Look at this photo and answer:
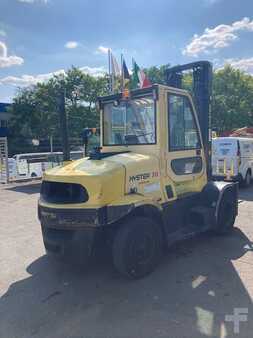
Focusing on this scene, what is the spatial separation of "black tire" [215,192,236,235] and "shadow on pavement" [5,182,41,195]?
27.2 feet

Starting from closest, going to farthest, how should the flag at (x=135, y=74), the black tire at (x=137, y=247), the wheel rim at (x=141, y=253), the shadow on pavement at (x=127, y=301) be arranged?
the shadow on pavement at (x=127, y=301) → the black tire at (x=137, y=247) → the wheel rim at (x=141, y=253) → the flag at (x=135, y=74)

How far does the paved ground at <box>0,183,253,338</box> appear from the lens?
321 cm

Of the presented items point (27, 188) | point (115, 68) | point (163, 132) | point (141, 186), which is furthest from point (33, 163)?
point (141, 186)

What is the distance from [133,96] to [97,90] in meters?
22.1

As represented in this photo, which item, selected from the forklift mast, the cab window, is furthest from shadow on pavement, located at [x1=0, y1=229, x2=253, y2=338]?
the forklift mast

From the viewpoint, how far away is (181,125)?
5.09m

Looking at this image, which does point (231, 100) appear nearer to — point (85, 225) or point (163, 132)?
point (163, 132)

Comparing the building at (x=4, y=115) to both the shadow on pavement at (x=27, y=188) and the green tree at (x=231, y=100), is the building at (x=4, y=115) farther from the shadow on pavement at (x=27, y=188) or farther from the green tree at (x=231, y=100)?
the green tree at (x=231, y=100)

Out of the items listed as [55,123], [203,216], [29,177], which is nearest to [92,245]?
[203,216]

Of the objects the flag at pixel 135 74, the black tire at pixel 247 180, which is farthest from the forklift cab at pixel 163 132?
the black tire at pixel 247 180

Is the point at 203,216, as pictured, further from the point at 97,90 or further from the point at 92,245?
the point at 97,90

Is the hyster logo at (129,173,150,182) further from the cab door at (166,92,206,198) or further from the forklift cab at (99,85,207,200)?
the cab door at (166,92,206,198)

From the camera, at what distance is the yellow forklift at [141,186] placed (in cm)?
398

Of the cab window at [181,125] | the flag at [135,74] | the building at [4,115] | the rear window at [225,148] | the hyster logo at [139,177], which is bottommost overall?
the hyster logo at [139,177]
